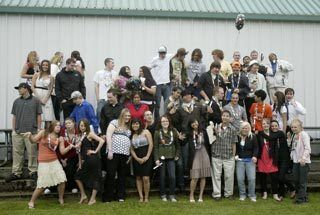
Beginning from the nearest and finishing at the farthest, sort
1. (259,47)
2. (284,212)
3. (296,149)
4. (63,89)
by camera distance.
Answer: (284,212), (296,149), (63,89), (259,47)

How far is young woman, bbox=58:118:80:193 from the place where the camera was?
9820 mm

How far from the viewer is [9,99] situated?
42.0 feet

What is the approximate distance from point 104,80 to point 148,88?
1.22 m

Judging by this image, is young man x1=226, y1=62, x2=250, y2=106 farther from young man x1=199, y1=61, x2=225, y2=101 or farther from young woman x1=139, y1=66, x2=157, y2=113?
young woman x1=139, y1=66, x2=157, y2=113

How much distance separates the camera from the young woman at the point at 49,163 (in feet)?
31.0

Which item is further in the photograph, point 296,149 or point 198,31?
point 198,31

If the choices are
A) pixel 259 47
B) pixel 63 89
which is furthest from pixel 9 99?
pixel 259 47

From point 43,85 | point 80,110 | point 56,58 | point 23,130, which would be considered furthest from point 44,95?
point 56,58

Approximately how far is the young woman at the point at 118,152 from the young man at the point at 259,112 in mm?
3015

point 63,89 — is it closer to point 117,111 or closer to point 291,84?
point 117,111

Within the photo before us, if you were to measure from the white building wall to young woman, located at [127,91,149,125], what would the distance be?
282cm

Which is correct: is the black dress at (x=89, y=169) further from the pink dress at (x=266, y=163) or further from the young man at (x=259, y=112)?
the young man at (x=259, y=112)

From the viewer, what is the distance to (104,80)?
466 inches

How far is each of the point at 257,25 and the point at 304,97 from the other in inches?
99.7
